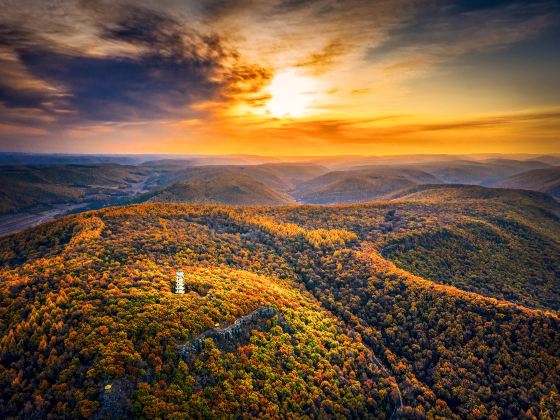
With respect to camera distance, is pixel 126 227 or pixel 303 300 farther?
pixel 126 227

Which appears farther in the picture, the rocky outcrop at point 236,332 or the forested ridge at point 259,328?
the rocky outcrop at point 236,332

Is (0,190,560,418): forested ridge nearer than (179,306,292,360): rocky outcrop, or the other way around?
(0,190,560,418): forested ridge

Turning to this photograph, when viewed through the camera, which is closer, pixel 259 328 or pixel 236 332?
pixel 236 332

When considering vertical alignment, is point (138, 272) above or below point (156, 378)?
above

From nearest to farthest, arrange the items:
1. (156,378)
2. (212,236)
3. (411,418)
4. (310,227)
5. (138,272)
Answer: (156,378) < (411,418) < (138,272) < (212,236) < (310,227)

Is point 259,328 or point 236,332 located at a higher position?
point 236,332

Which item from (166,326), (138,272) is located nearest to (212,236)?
(138,272)

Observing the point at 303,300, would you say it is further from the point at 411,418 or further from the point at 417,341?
the point at 411,418

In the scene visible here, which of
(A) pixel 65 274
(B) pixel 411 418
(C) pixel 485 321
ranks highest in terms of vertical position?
(A) pixel 65 274
